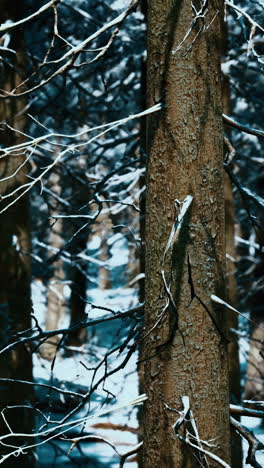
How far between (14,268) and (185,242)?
475cm

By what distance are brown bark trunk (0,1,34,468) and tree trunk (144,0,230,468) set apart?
4120 millimetres

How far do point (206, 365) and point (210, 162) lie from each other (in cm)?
99

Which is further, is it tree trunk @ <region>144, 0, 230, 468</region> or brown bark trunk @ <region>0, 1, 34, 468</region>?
brown bark trunk @ <region>0, 1, 34, 468</region>

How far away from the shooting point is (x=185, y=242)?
3.38m

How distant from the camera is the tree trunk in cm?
335

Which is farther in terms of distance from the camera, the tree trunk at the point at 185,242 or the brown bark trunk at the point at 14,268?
the brown bark trunk at the point at 14,268

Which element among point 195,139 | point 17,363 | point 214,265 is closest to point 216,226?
point 214,265

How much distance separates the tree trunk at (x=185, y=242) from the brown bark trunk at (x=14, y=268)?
412 cm

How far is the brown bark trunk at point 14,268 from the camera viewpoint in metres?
7.48

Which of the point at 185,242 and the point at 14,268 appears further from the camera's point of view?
the point at 14,268

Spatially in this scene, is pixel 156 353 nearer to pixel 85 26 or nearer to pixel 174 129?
pixel 174 129

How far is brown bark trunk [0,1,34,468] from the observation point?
7.48 metres

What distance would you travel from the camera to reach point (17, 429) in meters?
7.48

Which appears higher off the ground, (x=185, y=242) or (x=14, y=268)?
(x=14, y=268)
